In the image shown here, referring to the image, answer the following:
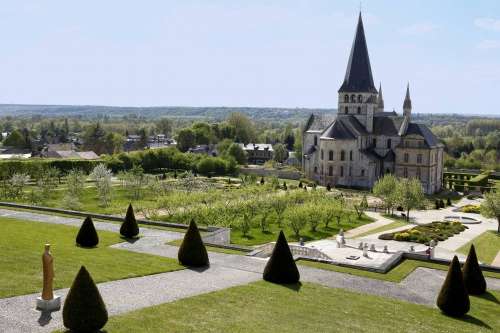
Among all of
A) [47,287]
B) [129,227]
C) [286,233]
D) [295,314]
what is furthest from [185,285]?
[286,233]

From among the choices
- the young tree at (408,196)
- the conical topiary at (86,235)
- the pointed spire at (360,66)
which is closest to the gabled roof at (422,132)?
the pointed spire at (360,66)

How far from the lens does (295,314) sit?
58.2ft

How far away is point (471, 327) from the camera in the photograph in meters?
18.2

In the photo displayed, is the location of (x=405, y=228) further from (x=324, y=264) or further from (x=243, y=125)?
(x=243, y=125)

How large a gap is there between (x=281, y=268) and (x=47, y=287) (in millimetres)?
9172

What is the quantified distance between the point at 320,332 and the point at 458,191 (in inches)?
2455

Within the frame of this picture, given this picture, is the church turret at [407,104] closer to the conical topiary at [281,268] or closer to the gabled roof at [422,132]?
the gabled roof at [422,132]

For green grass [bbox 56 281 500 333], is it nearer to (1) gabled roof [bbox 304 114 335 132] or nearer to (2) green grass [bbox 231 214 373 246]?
(2) green grass [bbox 231 214 373 246]

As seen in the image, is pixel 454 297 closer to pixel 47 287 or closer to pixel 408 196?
pixel 47 287

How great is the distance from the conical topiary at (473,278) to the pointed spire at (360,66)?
54.6m

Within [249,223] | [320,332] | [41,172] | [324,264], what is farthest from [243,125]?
[320,332]

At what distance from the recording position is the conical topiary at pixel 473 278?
868 inches

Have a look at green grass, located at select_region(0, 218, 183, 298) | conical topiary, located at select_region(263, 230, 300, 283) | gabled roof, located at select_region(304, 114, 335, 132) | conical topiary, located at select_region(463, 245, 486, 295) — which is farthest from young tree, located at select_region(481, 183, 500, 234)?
gabled roof, located at select_region(304, 114, 335, 132)

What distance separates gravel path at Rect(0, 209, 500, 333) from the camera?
15.5 metres
